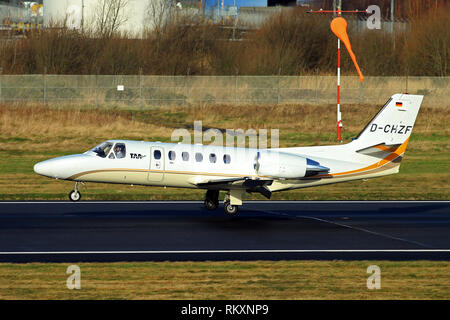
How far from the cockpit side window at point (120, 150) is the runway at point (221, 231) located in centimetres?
227

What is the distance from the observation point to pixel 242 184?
81.4ft

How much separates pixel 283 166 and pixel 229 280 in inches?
324

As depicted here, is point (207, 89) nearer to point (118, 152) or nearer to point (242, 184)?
point (118, 152)

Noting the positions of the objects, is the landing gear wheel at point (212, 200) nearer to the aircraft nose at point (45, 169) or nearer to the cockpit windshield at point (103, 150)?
the cockpit windshield at point (103, 150)

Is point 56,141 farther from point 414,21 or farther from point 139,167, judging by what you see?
point 414,21

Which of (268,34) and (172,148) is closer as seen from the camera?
(172,148)

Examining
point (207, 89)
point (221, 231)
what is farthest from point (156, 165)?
point (207, 89)

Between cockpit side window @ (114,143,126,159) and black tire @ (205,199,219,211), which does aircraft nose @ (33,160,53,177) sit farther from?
black tire @ (205,199,219,211)

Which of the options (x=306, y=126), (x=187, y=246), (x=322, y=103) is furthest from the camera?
(x=322, y=103)

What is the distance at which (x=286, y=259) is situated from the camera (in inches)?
774

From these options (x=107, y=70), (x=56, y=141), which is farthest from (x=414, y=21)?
(x=56, y=141)

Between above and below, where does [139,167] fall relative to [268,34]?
below

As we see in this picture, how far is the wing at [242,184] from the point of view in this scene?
80.4 ft

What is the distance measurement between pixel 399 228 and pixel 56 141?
2751 cm
